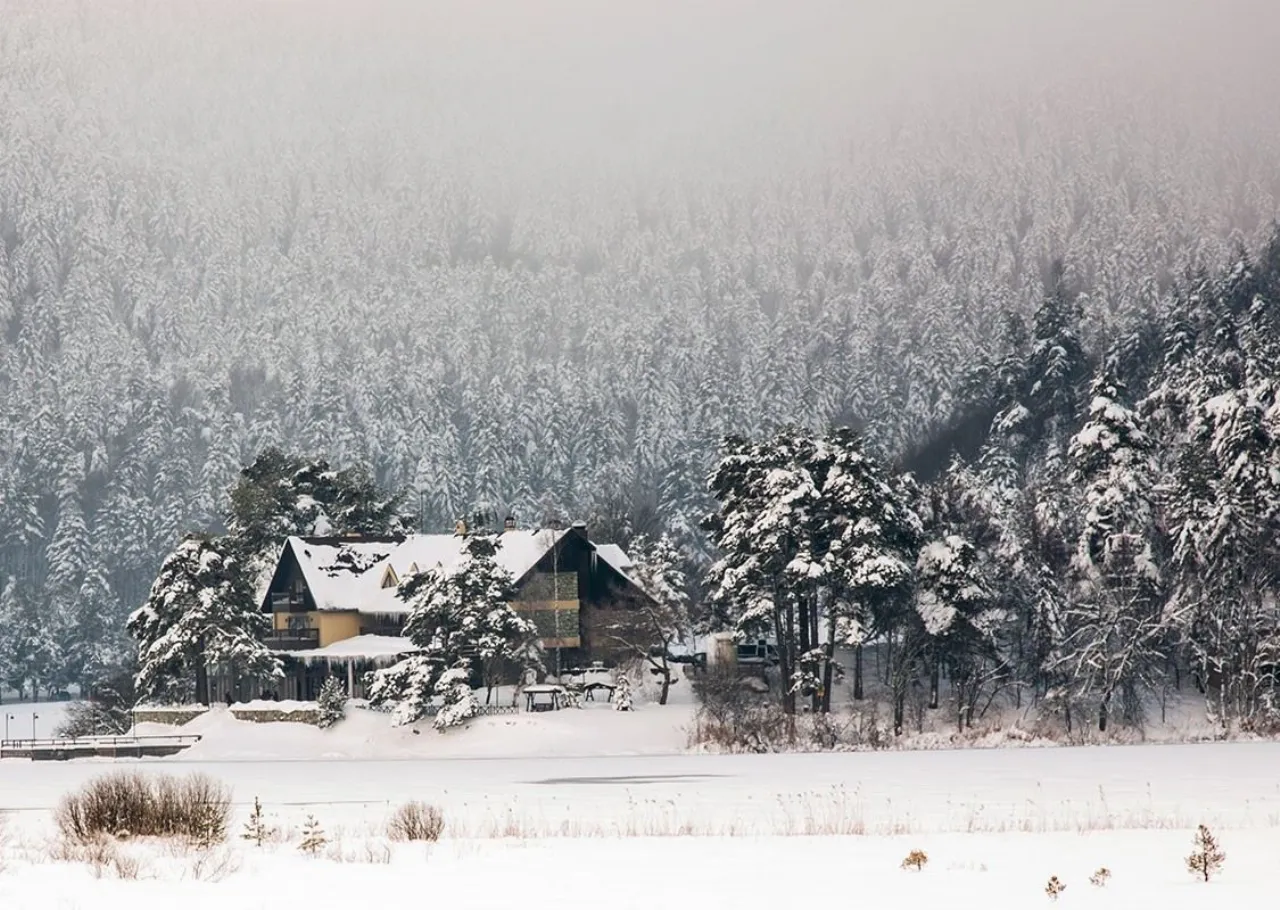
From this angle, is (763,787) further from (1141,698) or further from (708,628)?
(708,628)

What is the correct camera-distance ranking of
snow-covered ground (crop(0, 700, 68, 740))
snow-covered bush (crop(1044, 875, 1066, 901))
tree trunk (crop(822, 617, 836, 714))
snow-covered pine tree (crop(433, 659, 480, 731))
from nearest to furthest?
snow-covered bush (crop(1044, 875, 1066, 901)), snow-covered pine tree (crop(433, 659, 480, 731)), tree trunk (crop(822, 617, 836, 714)), snow-covered ground (crop(0, 700, 68, 740))

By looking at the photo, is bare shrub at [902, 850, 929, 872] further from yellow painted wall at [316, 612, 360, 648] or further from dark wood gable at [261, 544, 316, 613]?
dark wood gable at [261, 544, 316, 613]

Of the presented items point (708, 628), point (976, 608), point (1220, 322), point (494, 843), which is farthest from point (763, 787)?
point (1220, 322)

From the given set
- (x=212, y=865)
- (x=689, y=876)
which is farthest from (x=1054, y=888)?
(x=212, y=865)

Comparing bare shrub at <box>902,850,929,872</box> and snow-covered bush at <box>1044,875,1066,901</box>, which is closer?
snow-covered bush at <box>1044,875,1066,901</box>

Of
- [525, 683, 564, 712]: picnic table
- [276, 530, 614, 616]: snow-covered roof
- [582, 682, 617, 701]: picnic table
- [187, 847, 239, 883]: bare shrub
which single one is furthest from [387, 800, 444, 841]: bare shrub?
[276, 530, 614, 616]: snow-covered roof

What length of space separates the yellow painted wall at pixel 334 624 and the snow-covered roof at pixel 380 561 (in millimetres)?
730

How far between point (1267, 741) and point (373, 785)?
3674cm

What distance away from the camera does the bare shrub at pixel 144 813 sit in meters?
31.9

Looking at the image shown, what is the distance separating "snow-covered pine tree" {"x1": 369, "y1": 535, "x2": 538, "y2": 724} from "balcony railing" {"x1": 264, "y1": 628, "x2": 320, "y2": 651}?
10680 millimetres

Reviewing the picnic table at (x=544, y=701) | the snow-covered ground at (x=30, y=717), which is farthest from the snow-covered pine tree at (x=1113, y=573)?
the snow-covered ground at (x=30, y=717)

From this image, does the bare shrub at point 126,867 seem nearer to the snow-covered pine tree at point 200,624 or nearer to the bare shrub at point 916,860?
the bare shrub at point 916,860

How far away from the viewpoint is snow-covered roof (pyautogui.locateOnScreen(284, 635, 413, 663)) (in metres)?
98.4

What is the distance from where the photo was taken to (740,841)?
1275 inches
